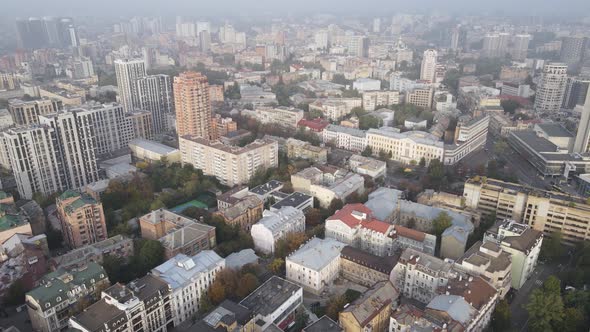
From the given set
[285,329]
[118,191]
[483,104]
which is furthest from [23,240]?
[483,104]

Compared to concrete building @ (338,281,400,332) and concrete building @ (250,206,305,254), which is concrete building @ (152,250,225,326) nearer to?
concrete building @ (250,206,305,254)

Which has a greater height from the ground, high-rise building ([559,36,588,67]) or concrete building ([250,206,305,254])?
high-rise building ([559,36,588,67])

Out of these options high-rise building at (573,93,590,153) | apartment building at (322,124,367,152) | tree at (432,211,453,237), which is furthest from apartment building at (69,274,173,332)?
high-rise building at (573,93,590,153)

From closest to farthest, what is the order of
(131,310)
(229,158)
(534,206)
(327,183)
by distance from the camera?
(131,310) < (534,206) < (327,183) < (229,158)

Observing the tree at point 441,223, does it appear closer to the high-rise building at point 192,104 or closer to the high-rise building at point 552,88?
the high-rise building at point 192,104

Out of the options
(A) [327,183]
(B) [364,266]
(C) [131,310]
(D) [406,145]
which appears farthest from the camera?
(D) [406,145]

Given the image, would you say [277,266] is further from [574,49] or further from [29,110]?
[574,49]

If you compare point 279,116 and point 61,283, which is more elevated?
point 61,283

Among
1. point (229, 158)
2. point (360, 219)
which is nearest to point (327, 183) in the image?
point (360, 219)
